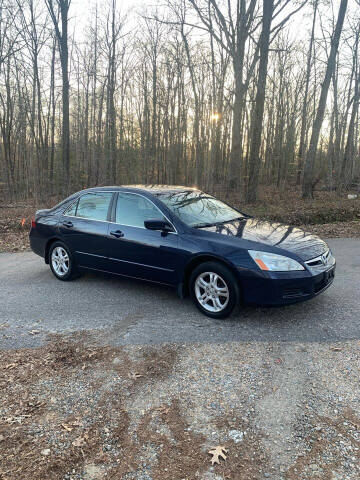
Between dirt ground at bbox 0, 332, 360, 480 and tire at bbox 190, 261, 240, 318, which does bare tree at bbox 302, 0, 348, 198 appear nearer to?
tire at bbox 190, 261, 240, 318

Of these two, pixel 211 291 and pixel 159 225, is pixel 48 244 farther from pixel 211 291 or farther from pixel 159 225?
pixel 211 291

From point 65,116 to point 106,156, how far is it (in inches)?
197

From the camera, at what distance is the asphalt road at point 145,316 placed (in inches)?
156

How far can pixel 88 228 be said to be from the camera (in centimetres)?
562

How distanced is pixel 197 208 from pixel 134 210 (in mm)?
933

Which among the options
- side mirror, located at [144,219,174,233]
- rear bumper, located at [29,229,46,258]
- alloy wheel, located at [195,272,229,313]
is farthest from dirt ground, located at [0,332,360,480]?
rear bumper, located at [29,229,46,258]

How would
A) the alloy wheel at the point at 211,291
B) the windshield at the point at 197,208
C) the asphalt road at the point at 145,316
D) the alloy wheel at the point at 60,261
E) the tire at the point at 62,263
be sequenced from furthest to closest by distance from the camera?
1. the alloy wheel at the point at 60,261
2. the tire at the point at 62,263
3. the windshield at the point at 197,208
4. the alloy wheel at the point at 211,291
5. the asphalt road at the point at 145,316

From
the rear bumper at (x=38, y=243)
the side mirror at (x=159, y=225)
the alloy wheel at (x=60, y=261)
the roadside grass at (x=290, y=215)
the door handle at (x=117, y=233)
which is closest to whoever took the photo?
the side mirror at (x=159, y=225)

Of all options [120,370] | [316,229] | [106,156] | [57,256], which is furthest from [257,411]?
[106,156]

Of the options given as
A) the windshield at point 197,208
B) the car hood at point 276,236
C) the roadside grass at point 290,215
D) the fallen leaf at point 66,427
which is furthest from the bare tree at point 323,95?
the fallen leaf at point 66,427

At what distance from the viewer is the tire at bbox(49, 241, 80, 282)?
19.6 feet

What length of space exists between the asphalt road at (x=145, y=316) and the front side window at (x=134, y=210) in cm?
103

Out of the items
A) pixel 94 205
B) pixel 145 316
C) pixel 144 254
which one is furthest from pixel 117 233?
pixel 145 316

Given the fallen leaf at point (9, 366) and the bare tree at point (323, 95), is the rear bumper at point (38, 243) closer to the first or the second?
the fallen leaf at point (9, 366)
